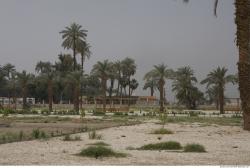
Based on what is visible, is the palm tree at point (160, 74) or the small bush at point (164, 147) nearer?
the small bush at point (164, 147)

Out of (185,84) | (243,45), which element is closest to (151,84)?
(185,84)

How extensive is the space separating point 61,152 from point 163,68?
212ft

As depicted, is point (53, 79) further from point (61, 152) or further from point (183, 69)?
point (61, 152)

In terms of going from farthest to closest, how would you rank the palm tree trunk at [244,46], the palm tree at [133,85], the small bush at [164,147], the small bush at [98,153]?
the palm tree at [133,85] → the palm tree trunk at [244,46] → the small bush at [164,147] → the small bush at [98,153]

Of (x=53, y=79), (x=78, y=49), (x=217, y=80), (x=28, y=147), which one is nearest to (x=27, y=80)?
(x=53, y=79)

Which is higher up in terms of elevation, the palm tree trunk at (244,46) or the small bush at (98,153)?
the palm tree trunk at (244,46)

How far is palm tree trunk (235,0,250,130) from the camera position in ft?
89.5

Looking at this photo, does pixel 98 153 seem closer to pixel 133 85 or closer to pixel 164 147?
pixel 164 147

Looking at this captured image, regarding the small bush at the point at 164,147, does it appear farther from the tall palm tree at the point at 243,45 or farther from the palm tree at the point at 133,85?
the palm tree at the point at 133,85

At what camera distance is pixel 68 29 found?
77.6m

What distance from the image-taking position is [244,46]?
89.7 ft

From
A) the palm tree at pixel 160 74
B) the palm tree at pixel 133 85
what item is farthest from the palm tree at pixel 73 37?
the palm tree at pixel 133 85

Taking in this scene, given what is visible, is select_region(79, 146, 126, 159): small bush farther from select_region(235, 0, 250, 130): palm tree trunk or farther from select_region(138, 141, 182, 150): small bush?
select_region(235, 0, 250, 130): palm tree trunk

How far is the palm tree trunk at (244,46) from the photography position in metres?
27.3
